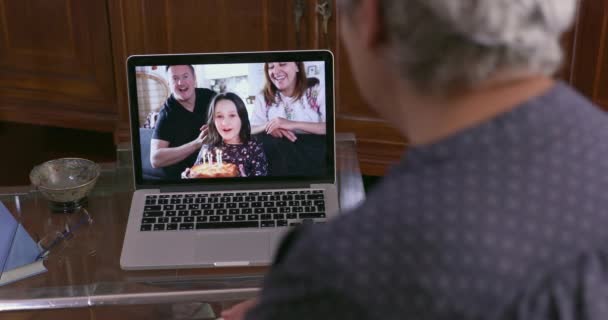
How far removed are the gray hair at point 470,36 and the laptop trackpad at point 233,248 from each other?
709mm

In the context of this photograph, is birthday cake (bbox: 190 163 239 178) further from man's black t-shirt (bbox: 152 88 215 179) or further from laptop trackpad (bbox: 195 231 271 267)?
laptop trackpad (bbox: 195 231 271 267)

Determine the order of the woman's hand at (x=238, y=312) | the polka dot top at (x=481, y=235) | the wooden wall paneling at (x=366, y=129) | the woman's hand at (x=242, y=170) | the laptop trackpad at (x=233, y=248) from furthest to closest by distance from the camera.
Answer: the wooden wall paneling at (x=366, y=129) → the woman's hand at (x=242, y=170) → the laptop trackpad at (x=233, y=248) → the woman's hand at (x=238, y=312) → the polka dot top at (x=481, y=235)

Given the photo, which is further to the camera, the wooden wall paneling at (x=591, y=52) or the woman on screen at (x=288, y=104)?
the wooden wall paneling at (x=591, y=52)

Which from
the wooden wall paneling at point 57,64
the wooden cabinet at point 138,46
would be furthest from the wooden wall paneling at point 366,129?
the wooden wall paneling at point 57,64

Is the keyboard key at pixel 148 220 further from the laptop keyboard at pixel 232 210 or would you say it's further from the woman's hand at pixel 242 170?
the woman's hand at pixel 242 170

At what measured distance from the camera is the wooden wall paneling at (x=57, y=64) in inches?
99.6

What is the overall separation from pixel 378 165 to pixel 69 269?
51.7 inches

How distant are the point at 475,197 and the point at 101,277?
0.82 meters

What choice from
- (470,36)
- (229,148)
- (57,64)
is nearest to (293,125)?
(229,148)

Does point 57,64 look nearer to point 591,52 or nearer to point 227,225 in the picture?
point 227,225

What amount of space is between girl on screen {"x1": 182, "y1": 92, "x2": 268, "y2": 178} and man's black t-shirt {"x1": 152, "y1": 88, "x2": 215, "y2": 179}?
18 millimetres

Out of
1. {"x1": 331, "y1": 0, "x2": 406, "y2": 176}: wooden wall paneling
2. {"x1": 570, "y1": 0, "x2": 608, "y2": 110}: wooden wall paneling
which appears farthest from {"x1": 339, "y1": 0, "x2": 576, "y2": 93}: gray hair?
{"x1": 331, "y1": 0, "x2": 406, "y2": 176}: wooden wall paneling

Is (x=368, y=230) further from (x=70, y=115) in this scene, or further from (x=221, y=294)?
(x=70, y=115)

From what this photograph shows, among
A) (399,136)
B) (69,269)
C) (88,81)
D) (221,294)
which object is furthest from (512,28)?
(88,81)
